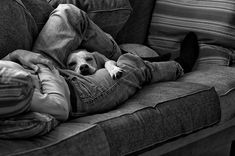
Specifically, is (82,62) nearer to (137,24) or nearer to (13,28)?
(13,28)

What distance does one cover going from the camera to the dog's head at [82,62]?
2041 mm

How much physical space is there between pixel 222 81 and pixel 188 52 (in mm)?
362

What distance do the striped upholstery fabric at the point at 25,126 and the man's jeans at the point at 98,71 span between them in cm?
30

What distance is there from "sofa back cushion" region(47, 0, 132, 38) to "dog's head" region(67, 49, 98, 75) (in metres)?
0.33

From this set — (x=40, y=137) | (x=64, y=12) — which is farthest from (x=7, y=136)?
(x=64, y=12)

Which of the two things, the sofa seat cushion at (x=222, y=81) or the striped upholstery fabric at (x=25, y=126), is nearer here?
the striped upholstery fabric at (x=25, y=126)

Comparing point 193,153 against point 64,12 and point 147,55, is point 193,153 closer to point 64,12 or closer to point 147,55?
point 147,55

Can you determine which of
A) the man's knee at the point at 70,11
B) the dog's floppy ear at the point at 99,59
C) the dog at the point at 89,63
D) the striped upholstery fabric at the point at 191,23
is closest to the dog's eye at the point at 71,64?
the dog at the point at 89,63

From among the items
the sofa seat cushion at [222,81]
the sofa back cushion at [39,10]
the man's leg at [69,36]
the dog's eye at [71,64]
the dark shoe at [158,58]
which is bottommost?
the sofa seat cushion at [222,81]

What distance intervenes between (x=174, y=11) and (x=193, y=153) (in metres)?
0.91

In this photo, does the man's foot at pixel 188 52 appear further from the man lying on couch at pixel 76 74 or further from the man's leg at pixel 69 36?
the man's leg at pixel 69 36

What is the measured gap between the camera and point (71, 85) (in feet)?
6.06

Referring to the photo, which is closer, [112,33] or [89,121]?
[89,121]

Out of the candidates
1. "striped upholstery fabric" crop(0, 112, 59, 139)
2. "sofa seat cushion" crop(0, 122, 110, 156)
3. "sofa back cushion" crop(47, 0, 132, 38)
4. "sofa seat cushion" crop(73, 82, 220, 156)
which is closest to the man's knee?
"sofa back cushion" crop(47, 0, 132, 38)
